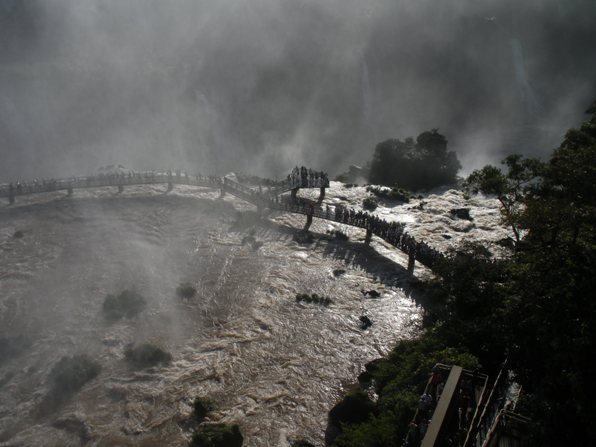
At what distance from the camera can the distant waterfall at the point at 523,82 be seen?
9556 cm

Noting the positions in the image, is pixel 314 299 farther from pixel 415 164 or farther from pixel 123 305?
pixel 415 164

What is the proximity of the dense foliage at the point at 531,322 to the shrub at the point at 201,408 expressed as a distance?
667cm

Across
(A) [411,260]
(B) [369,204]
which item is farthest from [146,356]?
(B) [369,204]

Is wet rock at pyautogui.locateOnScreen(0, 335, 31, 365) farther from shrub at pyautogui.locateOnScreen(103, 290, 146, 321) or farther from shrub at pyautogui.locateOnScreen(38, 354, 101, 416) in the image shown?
shrub at pyautogui.locateOnScreen(103, 290, 146, 321)

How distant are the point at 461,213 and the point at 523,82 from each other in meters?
68.7

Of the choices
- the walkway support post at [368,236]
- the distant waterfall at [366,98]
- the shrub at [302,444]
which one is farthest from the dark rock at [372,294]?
the distant waterfall at [366,98]

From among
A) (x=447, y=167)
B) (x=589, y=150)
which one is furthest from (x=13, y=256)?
(x=447, y=167)

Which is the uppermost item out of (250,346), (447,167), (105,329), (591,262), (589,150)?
(447,167)

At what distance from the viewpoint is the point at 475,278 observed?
24469mm

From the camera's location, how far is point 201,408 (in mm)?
21891

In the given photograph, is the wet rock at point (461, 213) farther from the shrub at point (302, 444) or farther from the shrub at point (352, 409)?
the shrub at point (302, 444)

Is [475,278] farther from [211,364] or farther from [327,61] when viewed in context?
[327,61]

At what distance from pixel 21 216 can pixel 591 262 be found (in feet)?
148

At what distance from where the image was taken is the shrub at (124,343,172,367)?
82.5ft
